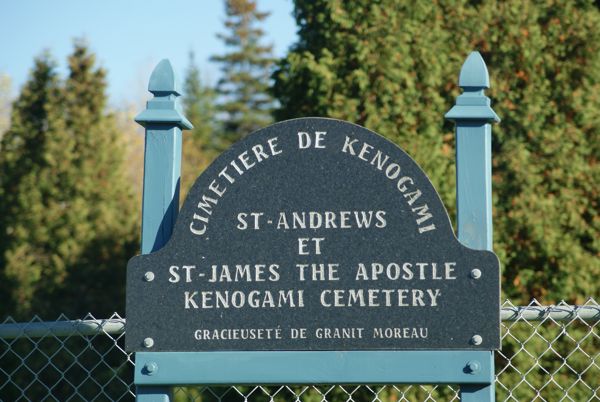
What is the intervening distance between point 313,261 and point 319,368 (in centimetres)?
33

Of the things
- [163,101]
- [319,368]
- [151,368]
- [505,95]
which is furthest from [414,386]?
[163,101]

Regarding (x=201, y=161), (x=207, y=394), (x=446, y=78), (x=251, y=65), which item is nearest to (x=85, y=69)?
(x=207, y=394)

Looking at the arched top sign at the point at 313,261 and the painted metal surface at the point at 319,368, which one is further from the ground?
the arched top sign at the point at 313,261

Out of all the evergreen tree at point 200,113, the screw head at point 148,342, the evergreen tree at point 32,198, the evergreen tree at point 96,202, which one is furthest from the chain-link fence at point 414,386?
the evergreen tree at point 200,113

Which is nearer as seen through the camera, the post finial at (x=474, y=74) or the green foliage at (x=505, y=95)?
the post finial at (x=474, y=74)

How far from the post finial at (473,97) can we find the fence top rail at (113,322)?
29.2 inches

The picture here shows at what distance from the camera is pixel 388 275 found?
2576mm

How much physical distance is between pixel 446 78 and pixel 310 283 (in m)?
4.13

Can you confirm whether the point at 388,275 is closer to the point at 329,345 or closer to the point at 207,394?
the point at 329,345

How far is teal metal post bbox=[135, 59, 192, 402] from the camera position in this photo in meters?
2.73

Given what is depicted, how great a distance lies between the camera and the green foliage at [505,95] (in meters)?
6.06

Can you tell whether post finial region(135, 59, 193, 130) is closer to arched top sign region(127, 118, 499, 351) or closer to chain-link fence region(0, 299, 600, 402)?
arched top sign region(127, 118, 499, 351)

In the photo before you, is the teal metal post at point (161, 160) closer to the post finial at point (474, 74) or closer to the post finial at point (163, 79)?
the post finial at point (163, 79)

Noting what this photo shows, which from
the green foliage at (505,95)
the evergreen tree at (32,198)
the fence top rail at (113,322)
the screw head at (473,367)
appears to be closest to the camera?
the screw head at (473,367)
